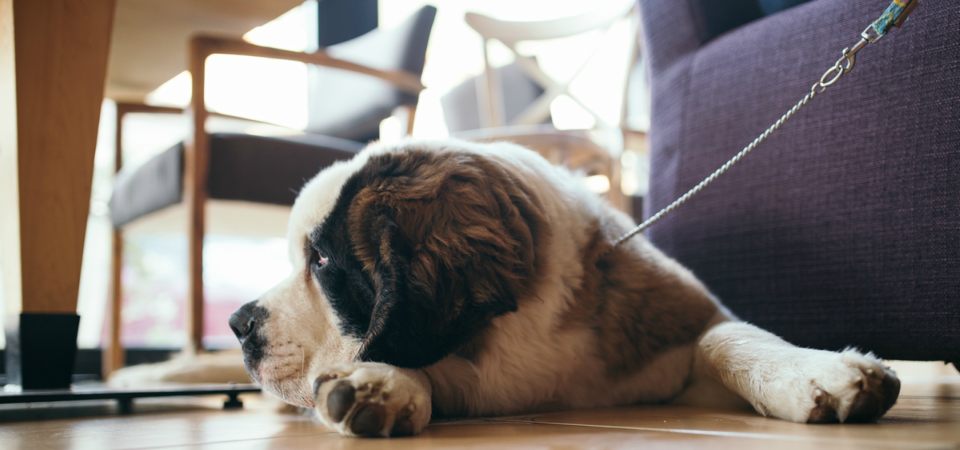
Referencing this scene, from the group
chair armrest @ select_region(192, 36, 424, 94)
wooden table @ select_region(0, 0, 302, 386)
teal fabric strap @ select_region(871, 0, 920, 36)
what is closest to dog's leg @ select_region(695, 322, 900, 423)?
teal fabric strap @ select_region(871, 0, 920, 36)

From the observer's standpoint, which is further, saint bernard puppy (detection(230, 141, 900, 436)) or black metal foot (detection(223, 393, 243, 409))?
black metal foot (detection(223, 393, 243, 409))

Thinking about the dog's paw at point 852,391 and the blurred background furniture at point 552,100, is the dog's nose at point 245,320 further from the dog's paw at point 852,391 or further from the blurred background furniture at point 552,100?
the blurred background furniture at point 552,100

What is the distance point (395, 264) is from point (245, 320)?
41cm

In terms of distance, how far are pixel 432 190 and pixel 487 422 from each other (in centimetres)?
40

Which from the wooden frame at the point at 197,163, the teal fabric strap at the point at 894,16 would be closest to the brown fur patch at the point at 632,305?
the teal fabric strap at the point at 894,16

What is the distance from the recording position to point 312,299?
1.16 meters

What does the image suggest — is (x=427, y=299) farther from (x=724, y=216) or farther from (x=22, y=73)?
(x=22, y=73)

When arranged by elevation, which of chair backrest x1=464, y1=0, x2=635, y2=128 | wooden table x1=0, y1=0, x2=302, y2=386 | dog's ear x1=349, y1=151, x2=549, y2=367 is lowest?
dog's ear x1=349, y1=151, x2=549, y2=367

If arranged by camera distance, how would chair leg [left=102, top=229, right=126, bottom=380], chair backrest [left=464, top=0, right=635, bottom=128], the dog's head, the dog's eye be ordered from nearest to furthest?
the dog's head
the dog's eye
chair leg [left=102, top=229, right=126, bottom=380]
chair backrest [left=464, top=0, right=635, bottom=128]

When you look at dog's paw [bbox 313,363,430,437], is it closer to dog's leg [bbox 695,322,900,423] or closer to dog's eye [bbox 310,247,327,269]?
dog's eye [bbox 310,247,327,269]

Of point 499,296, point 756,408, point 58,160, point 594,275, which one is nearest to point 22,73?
point 58,160

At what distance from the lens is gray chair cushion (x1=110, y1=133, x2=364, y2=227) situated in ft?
6.70

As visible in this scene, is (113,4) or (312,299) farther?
(113,4)

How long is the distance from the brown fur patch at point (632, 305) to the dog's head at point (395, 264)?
0.16 meters
